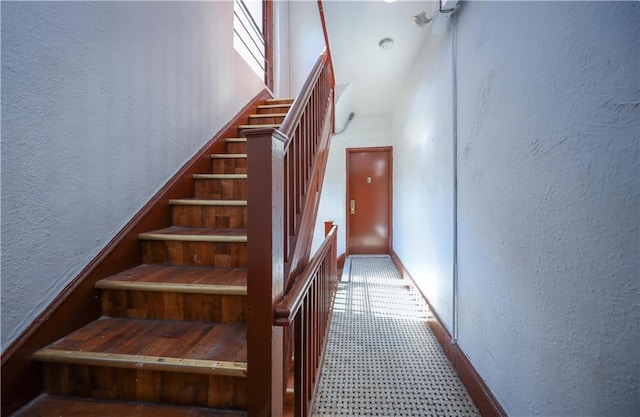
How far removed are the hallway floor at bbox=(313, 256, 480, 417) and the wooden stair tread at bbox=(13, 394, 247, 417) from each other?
0.60 meters

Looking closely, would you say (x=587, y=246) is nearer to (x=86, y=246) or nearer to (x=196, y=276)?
(x=196, y=276)

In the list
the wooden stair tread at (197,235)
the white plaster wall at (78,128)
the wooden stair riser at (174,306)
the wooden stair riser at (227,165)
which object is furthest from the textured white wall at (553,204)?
the white plaster wall at (78,128)

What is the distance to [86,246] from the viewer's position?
3.51 feet

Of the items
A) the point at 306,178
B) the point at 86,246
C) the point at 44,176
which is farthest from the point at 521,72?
the point at 86,246

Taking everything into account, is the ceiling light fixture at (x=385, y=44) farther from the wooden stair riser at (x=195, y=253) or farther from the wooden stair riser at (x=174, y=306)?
the wooden stair riser at (x=174, y=306)

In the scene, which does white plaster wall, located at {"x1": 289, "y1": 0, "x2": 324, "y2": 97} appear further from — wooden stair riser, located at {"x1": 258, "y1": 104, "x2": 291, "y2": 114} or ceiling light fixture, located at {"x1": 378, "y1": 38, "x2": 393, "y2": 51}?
ceiling light fixture, located at {"x1": 378, "y1": 38, "x2": 393, "y2": 51}

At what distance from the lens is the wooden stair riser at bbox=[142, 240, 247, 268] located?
1.28 metres

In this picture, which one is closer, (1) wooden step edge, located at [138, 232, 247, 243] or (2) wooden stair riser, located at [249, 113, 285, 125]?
(1) wooden step edge, located at [138, 232, 247, 243]

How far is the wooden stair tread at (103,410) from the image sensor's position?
0.80 meters

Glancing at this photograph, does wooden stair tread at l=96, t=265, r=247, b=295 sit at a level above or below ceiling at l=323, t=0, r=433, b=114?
below

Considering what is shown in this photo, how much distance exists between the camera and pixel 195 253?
1.31 m

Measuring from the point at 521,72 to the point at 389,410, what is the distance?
1.56m

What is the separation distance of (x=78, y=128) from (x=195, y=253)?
0.74 m

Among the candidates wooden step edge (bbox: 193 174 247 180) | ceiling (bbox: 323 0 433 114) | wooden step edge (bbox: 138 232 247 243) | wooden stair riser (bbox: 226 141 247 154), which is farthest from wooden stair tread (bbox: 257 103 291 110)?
wooden step edge (bbox: 138 232 247 243)
